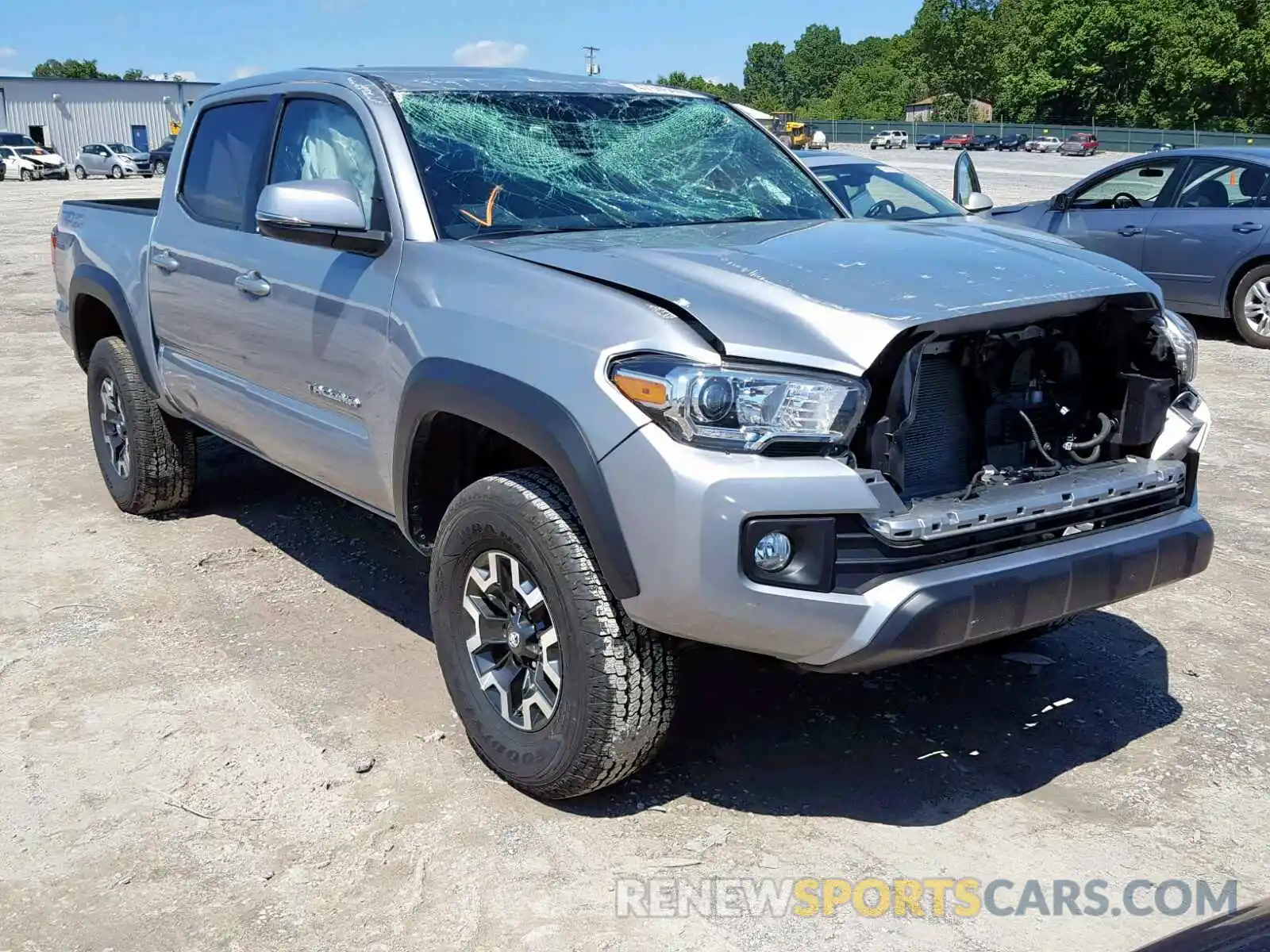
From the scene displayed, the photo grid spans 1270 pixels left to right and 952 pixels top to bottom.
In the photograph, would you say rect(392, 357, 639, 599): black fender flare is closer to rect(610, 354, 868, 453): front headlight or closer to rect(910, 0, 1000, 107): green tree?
rect(610, 354, 868, 453): front headlight

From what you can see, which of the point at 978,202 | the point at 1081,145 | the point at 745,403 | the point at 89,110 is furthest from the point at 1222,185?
the point at 89,110

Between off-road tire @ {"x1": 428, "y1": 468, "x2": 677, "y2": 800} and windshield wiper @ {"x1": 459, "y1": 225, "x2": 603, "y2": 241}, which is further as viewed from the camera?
windshield wiper @ {"x1": 459, "y1": 225, "x2": 603, "y2": 241}

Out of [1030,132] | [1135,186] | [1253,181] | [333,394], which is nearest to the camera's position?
[333,394]

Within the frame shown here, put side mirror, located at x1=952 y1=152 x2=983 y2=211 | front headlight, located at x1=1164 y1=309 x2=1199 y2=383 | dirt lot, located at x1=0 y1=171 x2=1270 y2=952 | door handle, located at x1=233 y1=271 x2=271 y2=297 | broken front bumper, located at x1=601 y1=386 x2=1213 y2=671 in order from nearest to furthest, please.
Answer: broken front bumper, located at x1=601 y1=386 x2=1213 y2=671 → dirt lot, located at x1=0 y1=171 x2=1270 y2=952 → front headlight, located at x1=1164 y1=309 x2=1199 y2=383 → door handle, located at x1=233 y1=271 x2=271 y2=297 → side mirror, located at x1=952 y1=152 x2=983 y2=211

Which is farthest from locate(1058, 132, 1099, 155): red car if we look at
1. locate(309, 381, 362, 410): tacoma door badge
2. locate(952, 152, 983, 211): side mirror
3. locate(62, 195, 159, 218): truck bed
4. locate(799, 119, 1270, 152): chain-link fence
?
locate(309, 381, 362, 410): tacoma door badge

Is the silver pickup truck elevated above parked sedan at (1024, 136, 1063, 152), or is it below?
above

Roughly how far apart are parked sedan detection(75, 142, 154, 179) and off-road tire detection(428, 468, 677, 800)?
47.7 metres

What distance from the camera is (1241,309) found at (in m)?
10.3

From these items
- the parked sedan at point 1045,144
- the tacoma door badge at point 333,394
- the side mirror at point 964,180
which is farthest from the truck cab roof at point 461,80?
the parked sedan at point 1045,144

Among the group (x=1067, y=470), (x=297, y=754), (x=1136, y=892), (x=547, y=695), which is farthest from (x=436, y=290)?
(x=1136, y=892)

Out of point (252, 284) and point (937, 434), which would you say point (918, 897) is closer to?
point (937, 434)

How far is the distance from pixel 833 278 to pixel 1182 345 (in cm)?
108

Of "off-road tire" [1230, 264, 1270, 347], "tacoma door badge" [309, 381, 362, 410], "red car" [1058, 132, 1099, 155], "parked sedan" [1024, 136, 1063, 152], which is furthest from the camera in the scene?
"parked sedan" [1024, 136, 1063, 152]

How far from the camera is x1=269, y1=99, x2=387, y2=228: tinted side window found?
401 cm
